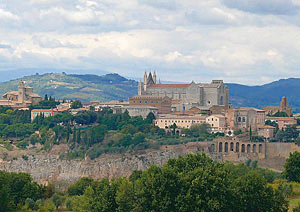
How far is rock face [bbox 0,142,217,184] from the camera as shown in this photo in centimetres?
8294

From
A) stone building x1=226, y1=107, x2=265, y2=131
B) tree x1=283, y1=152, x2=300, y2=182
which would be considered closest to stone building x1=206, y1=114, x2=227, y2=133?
stone building x1=226, y1=107, x2=265, y2=131

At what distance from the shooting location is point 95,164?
85938mm

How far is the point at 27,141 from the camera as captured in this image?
3725 inches

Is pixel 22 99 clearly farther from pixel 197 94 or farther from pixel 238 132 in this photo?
pixel 238 132

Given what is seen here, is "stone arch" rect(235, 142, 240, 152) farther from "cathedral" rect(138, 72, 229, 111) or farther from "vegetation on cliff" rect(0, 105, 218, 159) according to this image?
"cathedral" rect(138, 72, 229, 111)

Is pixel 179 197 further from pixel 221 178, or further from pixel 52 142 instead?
pixel 52 142

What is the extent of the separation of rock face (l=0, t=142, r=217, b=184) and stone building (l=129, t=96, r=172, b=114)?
51.6ft

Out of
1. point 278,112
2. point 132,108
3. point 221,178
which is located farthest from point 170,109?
point 221,178

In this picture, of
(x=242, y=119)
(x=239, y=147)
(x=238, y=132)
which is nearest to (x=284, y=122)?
(x=242, y=119)

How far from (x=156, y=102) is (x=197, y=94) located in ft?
20.7

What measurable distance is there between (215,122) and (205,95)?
13693 mm

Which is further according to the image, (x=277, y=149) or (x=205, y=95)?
(x=205, y=95)

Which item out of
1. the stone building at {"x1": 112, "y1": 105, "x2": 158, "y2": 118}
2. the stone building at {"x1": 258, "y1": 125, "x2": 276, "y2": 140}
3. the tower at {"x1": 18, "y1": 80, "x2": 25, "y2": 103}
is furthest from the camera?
the tower at {"x1": 18, "y1": 80, "x2": 25, "y2": 103}

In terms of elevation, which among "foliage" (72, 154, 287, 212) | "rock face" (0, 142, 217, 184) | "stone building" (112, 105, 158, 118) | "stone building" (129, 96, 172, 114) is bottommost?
"rock face" (0, 142, 217, 184)
